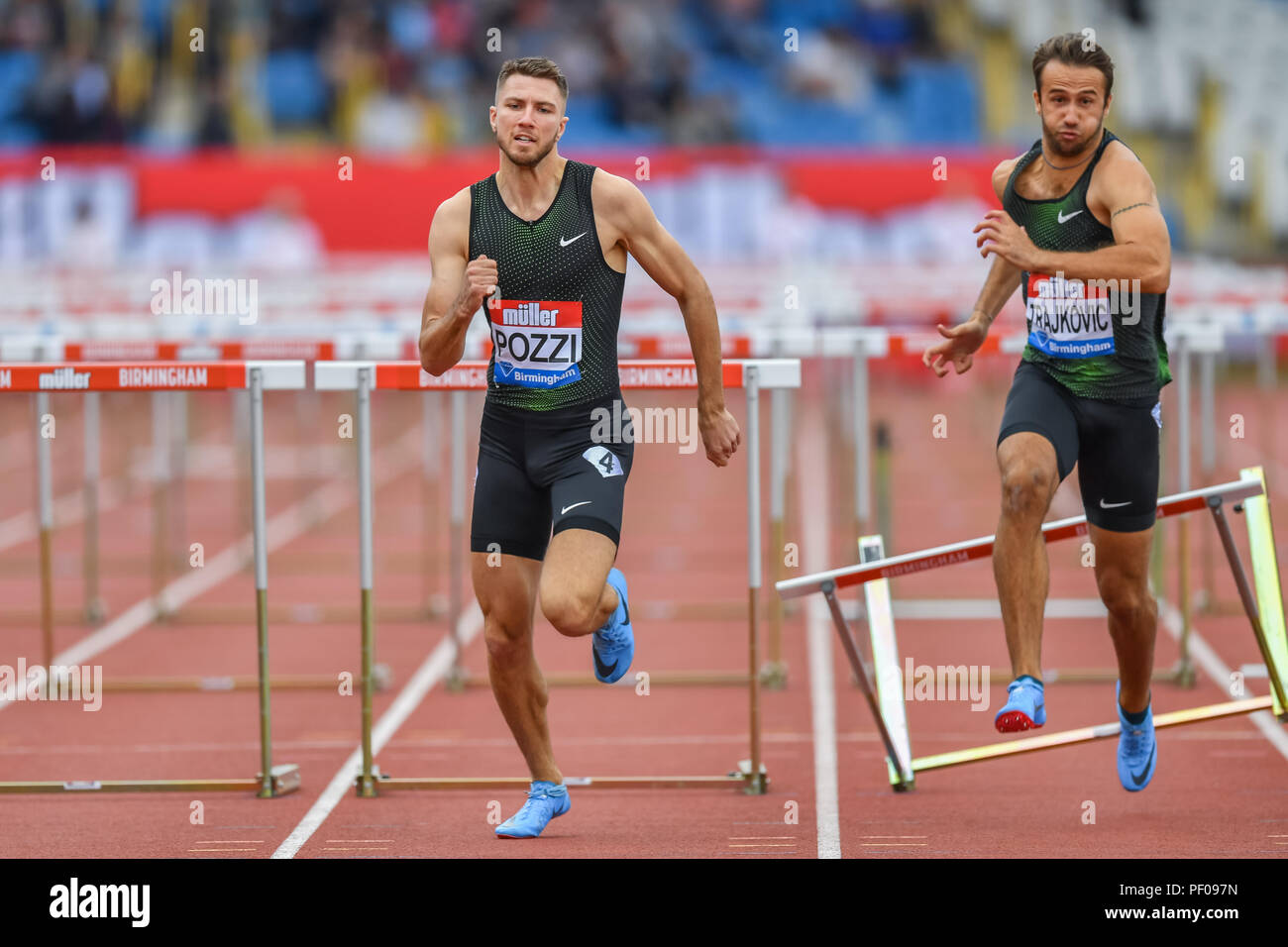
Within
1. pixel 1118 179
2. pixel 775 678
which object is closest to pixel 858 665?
pixel 1118 179

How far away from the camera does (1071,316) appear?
20.3 ft

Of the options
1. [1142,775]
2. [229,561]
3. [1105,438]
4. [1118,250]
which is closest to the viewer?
[1118,250]

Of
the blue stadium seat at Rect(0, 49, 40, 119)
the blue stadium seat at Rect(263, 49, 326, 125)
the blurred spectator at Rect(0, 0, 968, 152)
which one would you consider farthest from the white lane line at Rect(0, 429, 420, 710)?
the blue stadium seat at Rect(0, 49, 40, 119)

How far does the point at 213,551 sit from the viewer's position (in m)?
14.0

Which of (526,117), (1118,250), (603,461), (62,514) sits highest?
(526,117)

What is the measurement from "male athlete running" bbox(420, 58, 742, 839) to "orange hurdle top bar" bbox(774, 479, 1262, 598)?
77 centimetres

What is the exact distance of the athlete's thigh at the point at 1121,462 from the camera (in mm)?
6227

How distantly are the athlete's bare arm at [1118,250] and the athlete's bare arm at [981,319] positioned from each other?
18.0 inches

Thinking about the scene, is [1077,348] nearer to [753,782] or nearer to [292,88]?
[753,782]

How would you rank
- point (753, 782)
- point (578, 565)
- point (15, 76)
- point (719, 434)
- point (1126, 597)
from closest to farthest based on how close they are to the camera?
point (578, 565), point (719, 434), point (1126, 597), point (753, 782), point (15, 76)

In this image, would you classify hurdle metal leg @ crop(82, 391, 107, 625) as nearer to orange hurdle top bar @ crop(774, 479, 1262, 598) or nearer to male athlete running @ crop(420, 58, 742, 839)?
male athlete running @ crop(420, 58, 742, 839)

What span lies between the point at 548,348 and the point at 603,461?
0.40 metres
